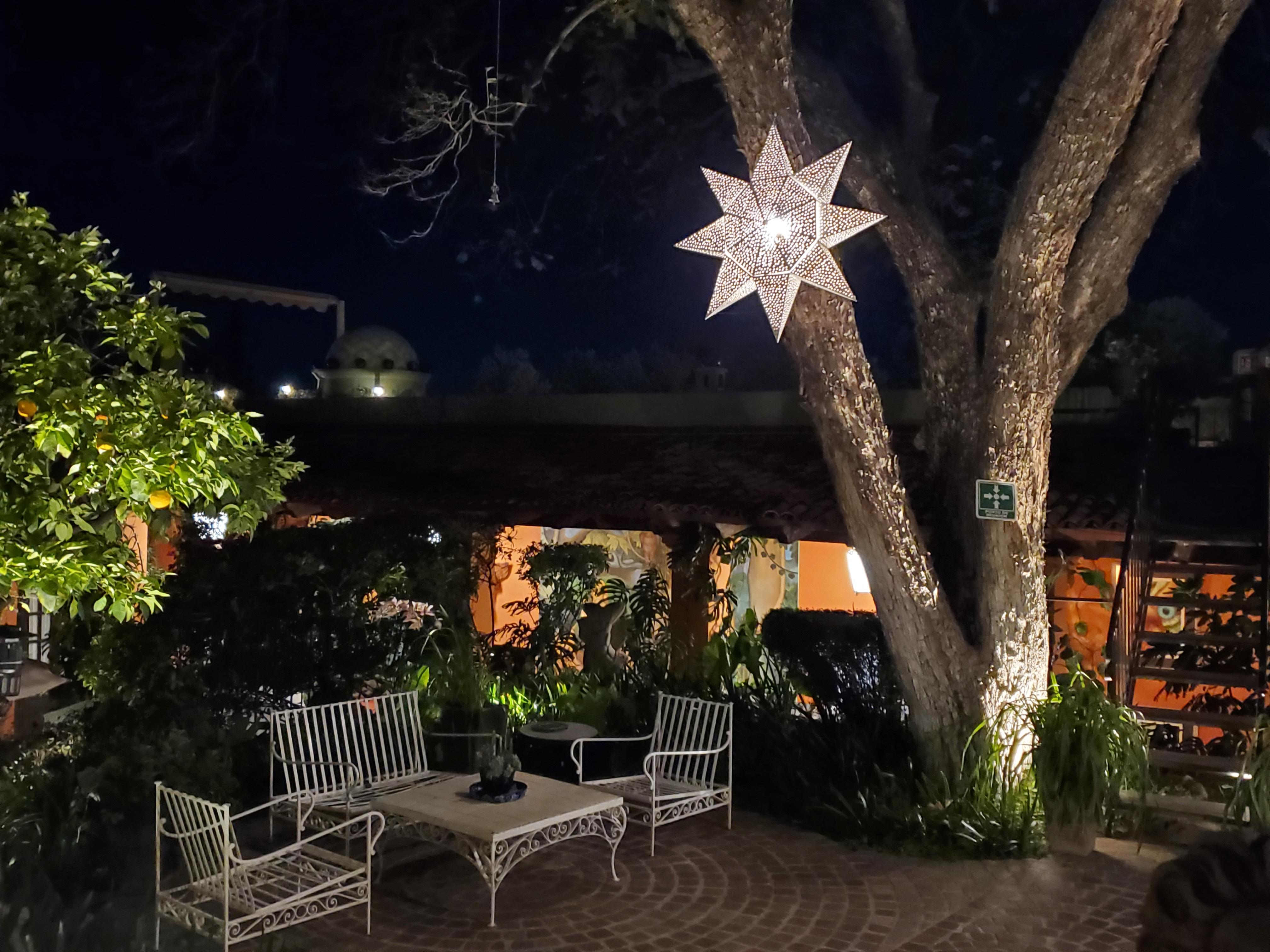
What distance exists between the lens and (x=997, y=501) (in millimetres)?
6941

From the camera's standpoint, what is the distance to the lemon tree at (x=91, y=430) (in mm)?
3617

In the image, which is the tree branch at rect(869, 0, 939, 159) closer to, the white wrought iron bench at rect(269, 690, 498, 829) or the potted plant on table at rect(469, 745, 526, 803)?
the potted plant on table at rect(469, 745, 526, 803)

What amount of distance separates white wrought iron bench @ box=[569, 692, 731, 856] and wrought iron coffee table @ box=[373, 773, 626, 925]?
0.36 meters

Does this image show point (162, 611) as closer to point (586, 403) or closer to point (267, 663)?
point (267, 663)

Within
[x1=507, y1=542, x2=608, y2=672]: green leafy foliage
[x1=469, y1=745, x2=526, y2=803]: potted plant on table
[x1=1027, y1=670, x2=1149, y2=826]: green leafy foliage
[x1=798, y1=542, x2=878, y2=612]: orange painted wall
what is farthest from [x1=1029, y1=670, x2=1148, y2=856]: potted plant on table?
[x1=798, y1=542, x2=878, y2=612]: orange painted wall

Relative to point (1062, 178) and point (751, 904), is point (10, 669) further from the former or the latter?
point (1062, 178)

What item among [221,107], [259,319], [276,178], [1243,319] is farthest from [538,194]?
[259,319]

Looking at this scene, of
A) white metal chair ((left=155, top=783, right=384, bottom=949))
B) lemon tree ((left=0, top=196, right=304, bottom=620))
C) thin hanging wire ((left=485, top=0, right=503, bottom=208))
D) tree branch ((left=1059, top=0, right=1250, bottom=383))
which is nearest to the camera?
lemon tree ((left=0, top=196, right=304, bottom=620))

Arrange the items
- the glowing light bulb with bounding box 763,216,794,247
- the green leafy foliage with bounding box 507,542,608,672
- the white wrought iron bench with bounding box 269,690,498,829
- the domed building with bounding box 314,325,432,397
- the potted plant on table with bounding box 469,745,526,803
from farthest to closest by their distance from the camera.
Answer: the domed building with bounding box 314,325,432,397 < the green leafy foliage with bounding box 507,542,608,672 < the white wrought iron bench with bounding box 269,690,498,829 < the potted plant on table with bounding box 469,745,526,803 < the glowing light bulb with bounding box 763,216,794,247

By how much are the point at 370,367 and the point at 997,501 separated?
1549cm

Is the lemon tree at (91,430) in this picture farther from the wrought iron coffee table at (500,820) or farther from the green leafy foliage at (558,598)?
the green leafy foliage at (558,598)

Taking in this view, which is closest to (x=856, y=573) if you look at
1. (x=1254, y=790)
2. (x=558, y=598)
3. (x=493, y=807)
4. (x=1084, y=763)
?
(x=558, y=598)

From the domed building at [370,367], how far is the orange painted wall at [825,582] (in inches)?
421

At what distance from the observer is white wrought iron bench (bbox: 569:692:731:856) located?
6879 mm
